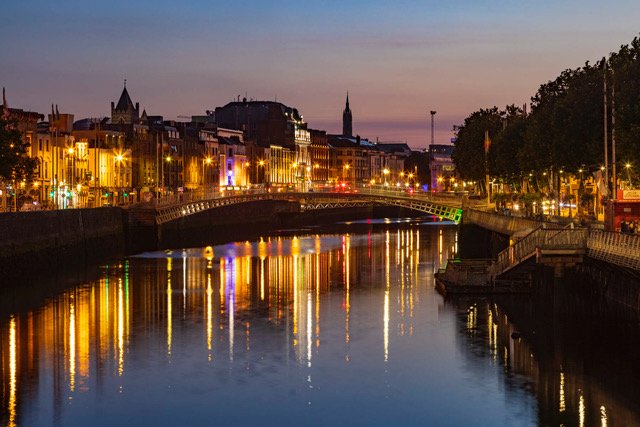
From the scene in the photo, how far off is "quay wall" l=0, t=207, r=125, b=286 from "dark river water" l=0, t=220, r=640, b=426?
217 inches

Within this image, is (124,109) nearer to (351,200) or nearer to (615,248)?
(351,200)

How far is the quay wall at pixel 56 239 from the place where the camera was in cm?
7550

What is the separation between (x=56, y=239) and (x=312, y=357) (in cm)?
4366

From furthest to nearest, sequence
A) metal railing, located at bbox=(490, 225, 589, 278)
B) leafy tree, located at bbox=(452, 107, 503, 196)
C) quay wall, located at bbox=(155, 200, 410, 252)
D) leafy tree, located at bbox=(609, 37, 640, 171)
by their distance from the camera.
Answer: leafy tree, located at bbox=(452, 107, 503, 196), quay wall, located at bbox=(155, 200, 410, 252), leafy tree, located at bbox=(609, 37, 640, 171), metal railing, located at bbox=(490, 225, 589, 278)

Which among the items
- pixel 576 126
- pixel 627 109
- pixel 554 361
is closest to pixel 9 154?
pixel 576 126

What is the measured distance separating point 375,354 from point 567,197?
6561 centimetres

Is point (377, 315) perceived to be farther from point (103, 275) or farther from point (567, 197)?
point (567, 197)

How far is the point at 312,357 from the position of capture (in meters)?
47.4

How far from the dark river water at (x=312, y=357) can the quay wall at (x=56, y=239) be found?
18.1ft

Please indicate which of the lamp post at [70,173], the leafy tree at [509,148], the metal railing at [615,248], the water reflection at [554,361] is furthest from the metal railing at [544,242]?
the lamp post at [70,173]

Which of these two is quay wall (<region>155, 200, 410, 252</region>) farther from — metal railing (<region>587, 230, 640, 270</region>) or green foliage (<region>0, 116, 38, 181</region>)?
metal railing (<region>587, 230, 640, 270</region>)

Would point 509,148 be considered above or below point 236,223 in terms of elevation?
above

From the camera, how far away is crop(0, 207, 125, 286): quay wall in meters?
75.5

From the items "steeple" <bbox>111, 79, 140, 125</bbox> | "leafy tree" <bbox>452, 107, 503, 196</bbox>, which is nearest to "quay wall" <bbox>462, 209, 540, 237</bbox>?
"leafy tree" <bbox>452, 107, 503, 196</bbox>
